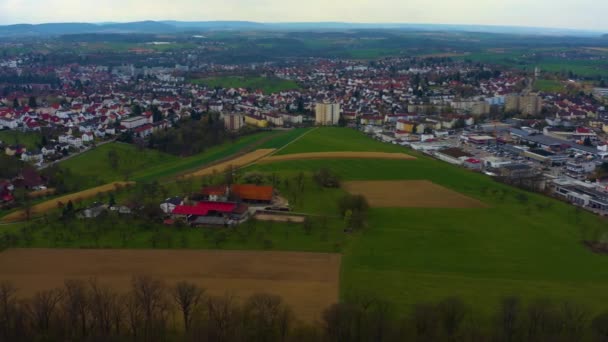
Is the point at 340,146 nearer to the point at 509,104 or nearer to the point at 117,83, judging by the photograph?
the point at 509,104

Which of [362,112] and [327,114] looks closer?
[327,114]

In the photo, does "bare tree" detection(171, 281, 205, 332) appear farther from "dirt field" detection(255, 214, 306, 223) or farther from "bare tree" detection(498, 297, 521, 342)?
"dirt field" detection(255, 214, 306, 223)

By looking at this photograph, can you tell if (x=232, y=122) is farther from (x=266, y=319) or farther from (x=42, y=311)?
(x=266, y=319)

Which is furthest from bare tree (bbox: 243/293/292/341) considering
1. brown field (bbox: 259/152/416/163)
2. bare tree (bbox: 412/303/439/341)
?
brown field (bbox: 259/152/416/163)

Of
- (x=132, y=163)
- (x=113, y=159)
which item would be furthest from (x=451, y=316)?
(x=113, y=159)

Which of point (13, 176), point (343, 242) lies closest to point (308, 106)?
point (13, 176)
